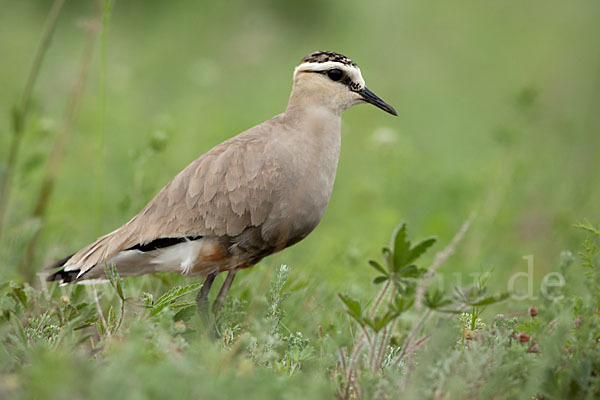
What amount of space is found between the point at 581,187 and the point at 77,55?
7.31 metres

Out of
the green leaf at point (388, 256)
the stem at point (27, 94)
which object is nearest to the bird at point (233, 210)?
the stem at point (27, 94)

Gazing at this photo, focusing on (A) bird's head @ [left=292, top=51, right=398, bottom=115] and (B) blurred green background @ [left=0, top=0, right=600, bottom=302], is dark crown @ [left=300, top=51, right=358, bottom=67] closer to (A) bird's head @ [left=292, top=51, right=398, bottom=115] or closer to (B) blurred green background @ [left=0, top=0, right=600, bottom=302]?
(A) bird's head @ [left=292, top=51, right=398, bottom=115]

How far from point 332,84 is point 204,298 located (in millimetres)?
1303

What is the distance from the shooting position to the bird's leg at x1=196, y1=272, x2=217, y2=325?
11.6 feet

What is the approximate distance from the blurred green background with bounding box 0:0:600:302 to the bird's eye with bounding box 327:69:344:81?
3.18 ft

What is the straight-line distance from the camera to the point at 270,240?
3572 millimetres

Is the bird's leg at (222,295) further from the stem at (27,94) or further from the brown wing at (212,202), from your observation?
the stem at (27,94)

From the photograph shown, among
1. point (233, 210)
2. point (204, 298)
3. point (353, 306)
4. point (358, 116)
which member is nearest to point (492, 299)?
point (353, 306)

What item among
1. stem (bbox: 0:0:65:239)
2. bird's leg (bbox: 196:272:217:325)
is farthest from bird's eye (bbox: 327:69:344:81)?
stem (bbox: 0:0:65:239)

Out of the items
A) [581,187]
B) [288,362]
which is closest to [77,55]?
[581,187]

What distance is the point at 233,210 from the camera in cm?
352

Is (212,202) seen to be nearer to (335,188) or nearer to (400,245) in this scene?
(400,245)

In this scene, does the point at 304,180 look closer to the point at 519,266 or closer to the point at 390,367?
the point at 390,367

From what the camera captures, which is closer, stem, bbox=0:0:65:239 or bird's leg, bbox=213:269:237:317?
stem, bbox=0:0:65:239
